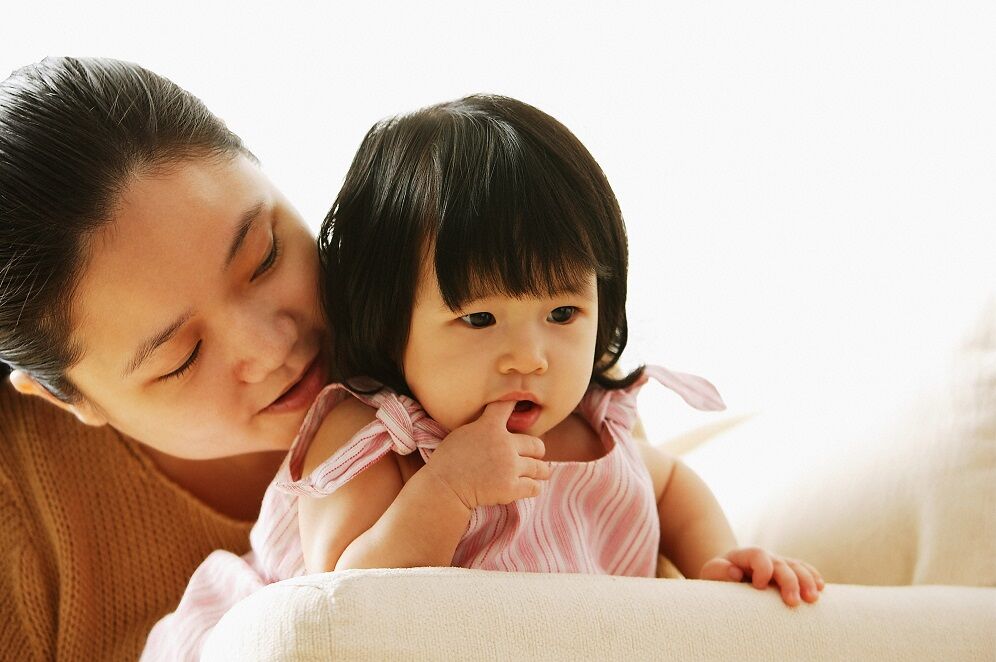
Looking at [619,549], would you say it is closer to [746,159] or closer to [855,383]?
[855,383]

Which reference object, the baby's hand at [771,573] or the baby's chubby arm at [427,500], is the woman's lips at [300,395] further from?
the baby's hand at [771,573]

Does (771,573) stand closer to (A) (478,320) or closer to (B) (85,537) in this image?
(A) (478,320)

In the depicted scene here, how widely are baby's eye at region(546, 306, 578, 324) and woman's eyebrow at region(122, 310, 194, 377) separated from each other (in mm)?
379

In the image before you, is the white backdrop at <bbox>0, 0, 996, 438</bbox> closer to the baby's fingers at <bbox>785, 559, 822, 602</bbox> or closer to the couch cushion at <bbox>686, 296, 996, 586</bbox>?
the couch cushion at <bbox>686, 296, 996, 586</bbox>

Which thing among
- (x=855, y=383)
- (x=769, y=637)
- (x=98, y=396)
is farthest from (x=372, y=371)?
(x=855, y=383)

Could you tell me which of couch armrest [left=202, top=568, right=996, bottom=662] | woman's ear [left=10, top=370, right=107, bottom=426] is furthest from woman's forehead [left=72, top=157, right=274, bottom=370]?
couch armrest [left=202, top=568, right=996, bottom=662]

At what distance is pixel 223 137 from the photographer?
1154 mm

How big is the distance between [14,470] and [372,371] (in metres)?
0.59

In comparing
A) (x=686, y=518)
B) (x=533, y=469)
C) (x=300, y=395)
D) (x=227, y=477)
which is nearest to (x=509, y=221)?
(x=533, y=469)

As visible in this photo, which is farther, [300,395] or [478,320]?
[300,395]

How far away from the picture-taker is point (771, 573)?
0.98 m

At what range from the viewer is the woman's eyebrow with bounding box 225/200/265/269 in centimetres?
107

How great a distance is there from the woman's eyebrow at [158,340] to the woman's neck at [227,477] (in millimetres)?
399

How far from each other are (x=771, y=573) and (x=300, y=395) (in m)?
0.56
